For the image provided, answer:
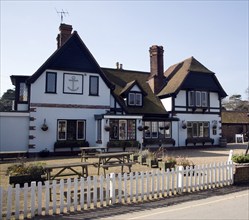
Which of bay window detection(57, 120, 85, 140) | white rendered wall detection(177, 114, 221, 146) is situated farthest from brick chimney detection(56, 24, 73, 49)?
white rendered wall detection(177, 114, 221, 146)

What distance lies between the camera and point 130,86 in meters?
27.2

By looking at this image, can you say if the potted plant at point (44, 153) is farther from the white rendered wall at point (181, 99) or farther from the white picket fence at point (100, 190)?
the white rendered wall at point (181, 99)

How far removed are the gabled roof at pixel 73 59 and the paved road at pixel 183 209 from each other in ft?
55.4

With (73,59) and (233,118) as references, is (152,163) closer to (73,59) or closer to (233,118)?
(73,59)

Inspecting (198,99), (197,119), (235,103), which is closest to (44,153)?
(197,119)

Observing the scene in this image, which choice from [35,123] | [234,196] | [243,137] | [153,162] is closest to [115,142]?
[35,123]

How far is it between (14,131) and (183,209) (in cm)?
1743

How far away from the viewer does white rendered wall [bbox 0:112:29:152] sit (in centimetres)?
2111

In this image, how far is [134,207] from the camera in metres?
8.14

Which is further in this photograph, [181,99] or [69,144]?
[181,99]

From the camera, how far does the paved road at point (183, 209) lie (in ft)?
23.5

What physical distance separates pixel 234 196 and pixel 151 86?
924 inches

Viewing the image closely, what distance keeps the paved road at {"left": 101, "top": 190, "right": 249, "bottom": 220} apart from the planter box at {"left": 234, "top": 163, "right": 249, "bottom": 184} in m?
2.50

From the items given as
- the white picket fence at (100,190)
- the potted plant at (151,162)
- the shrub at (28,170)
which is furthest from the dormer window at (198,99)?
the shrub at (28,170)
